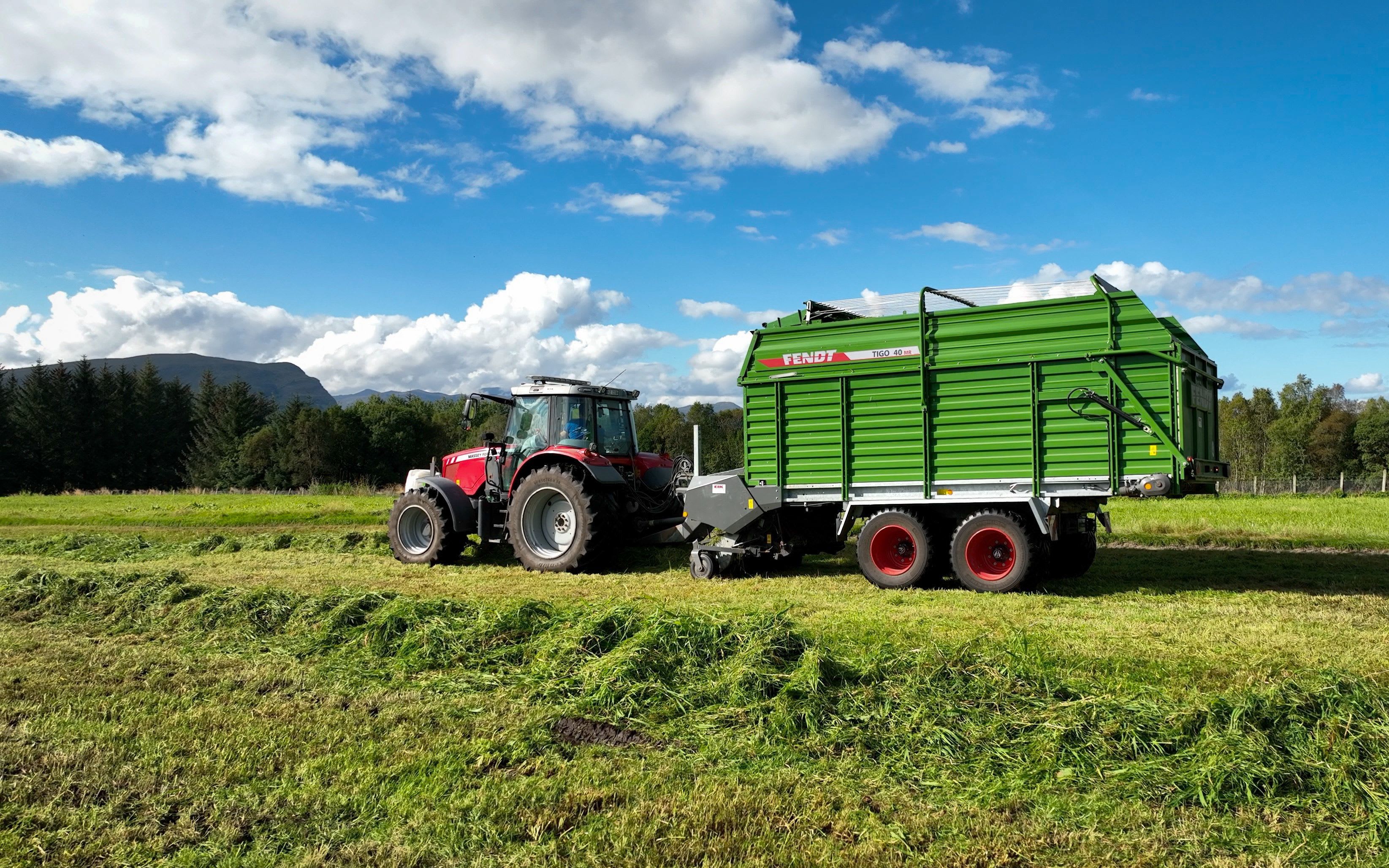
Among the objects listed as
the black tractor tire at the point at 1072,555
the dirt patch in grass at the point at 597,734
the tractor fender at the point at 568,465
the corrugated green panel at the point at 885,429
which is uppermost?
the corrugated green panel at the point at 885,429

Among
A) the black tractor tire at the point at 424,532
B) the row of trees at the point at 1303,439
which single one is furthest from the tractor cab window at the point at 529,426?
the row of trees at the point at 1303,439

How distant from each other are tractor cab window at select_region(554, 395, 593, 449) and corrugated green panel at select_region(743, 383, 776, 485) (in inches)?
91.9

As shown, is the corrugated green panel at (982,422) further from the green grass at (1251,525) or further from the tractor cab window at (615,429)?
the green grass at (1251,525)

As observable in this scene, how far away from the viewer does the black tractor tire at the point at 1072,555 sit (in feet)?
33.4

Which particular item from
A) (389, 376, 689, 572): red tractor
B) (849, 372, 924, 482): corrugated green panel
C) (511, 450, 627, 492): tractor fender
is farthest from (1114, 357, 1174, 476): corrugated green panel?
(511, 450, 627, 492): tractor fender

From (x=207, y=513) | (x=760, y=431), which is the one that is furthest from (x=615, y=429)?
(x=207, y=513)

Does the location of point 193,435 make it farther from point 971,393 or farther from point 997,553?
point 997,553

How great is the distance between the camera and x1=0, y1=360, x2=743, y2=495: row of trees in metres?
58.1

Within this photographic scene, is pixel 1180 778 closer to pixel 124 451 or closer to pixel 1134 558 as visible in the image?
pixel 1134 558

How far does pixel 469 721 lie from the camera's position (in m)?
4.83

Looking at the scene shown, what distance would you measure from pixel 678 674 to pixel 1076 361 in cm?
567

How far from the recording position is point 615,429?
40.2 feet

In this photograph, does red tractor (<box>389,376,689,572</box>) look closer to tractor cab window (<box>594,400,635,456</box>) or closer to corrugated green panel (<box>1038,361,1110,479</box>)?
tractor cab window (<box>594,400,635,456</box>)

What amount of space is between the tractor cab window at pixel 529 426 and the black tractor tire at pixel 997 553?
5.54 m
